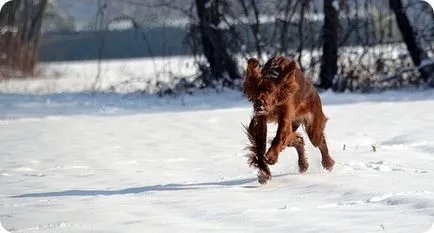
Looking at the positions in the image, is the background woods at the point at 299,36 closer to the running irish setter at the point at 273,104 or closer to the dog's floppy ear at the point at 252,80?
the running irish setter at the point at 273,104

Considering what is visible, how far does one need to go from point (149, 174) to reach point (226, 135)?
288cm

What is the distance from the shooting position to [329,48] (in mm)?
15891

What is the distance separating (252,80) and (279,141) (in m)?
0.50

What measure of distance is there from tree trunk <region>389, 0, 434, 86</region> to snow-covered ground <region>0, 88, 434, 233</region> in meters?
1.87

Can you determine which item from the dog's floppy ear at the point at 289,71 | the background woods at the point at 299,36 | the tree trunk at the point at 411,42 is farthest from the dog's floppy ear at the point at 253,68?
the tree trunk at the point at 411,42

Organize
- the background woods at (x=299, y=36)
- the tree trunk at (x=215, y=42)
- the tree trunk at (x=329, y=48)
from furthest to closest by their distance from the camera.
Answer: the tree trunk at (x=215, y=42) → the tree trunk at (x=329, y=48) → the background woods at (x=299, y=36)

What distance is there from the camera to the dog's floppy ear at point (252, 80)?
680 cm

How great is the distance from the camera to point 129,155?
897 centimetres

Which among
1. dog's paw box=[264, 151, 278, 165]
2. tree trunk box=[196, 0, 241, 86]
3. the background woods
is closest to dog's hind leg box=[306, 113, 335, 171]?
dog's paw box=[264, 151, 278, 165]

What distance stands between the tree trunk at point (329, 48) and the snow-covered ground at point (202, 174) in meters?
2.19

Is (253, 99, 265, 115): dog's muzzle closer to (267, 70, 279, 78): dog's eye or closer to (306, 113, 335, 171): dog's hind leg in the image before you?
(267, 70, 279, 78): dog's eye

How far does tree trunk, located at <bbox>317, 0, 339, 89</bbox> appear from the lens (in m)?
15.7

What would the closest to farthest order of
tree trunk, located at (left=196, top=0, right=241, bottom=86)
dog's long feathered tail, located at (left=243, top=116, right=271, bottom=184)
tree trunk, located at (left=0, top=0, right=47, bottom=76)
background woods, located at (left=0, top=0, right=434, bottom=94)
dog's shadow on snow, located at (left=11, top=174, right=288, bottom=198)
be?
1. dog's shadow on snow, located at (left=11, top=174, right=288, bottom=198)
2. dog's long feathered tail, located at (left=243, top=116, right=271, bottom=184)
3. background woods, located at (left=0, top=0, right=434, bottom=94)
4. tree trunk, located at (left=196, top=0, right=241, bottom=86)
5. tree trunk, located at (left=0, top=0, right=47, bottom=76)

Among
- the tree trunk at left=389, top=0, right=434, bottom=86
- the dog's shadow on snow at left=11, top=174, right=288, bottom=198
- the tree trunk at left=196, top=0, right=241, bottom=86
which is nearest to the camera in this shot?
the dog's shadow on snow at left=11, top=174, right=288, bottom=198
